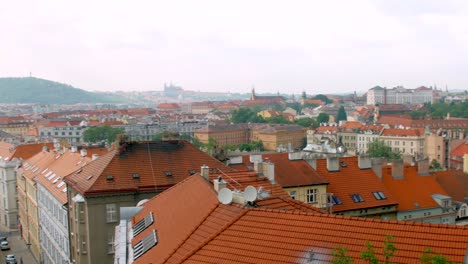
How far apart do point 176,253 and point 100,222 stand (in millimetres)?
16481

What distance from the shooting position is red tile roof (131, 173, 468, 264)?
15117 millimetres

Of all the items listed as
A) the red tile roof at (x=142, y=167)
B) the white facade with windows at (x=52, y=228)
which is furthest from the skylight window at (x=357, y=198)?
the white facade with windows at (x=52, y=228)

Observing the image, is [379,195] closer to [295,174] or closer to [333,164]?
[333,164]

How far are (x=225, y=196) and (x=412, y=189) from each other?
26643 mm

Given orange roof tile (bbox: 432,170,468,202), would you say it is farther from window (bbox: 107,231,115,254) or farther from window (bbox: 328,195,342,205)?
window (bbox: 107,231,115,254)

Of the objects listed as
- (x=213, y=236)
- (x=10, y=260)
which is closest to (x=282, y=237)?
(x=213, y=236)

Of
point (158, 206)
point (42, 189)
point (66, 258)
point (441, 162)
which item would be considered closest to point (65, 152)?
point (42, 189)

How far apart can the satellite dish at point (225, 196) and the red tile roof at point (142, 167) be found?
47.0ft

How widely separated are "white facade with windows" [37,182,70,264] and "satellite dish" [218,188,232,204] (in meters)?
21.8

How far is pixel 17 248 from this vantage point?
204 feet

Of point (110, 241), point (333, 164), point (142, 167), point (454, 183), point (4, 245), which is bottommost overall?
point (4, 245)

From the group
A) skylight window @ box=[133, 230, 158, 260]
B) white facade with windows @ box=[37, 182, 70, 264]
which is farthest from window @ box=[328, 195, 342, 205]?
skylight window @ box=[133, 230, 158, 260]

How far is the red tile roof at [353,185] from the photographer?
1583 inches

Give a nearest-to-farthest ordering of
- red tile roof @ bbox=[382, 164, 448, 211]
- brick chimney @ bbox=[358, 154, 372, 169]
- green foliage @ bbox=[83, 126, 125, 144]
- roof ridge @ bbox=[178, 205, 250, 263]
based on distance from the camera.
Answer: roof ridge @ bbox=[178, 205, 250, 263] → red tile roof @ bbox=[382, 164, 448, 211] → brick chimney @ bbox=[358, 154, 372, 169] → green foliage @ bbox=[83, 126, 125, 144]
